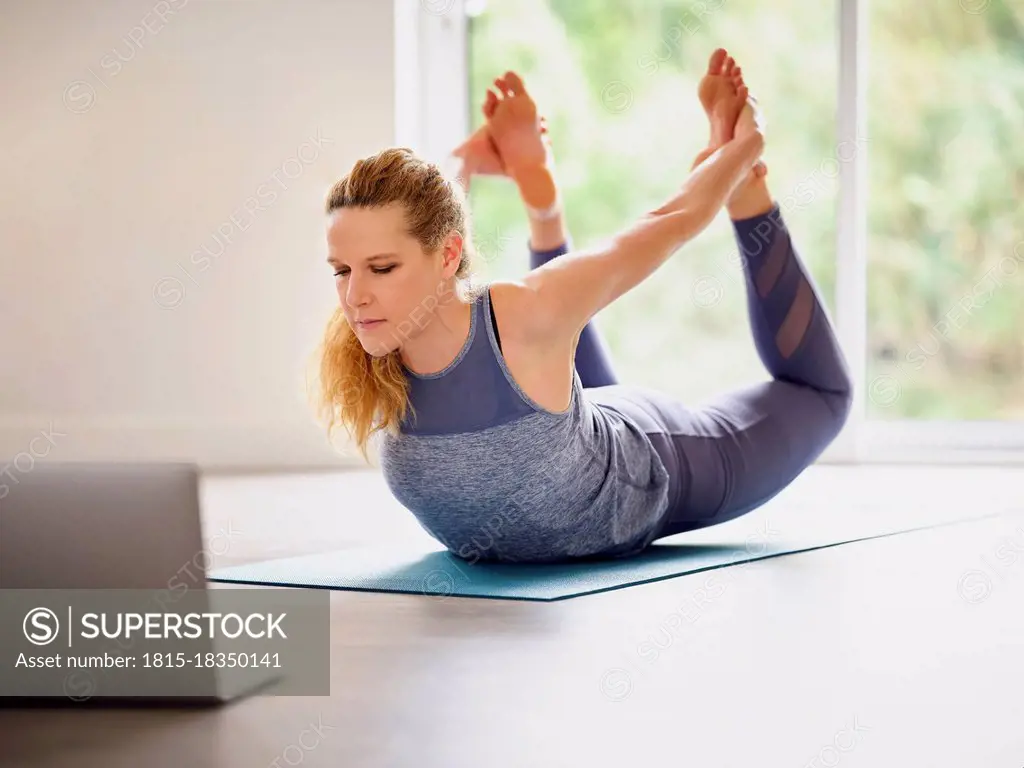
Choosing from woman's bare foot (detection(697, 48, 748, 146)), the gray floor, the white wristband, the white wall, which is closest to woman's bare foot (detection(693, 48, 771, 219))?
woman's bare foot (detection(697, 48, 748, 146))

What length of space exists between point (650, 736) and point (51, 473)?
0.60 metres

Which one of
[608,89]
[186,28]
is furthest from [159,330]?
[608,89]

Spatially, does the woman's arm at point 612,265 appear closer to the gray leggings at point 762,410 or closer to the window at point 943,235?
the gray leggings at point 762,410

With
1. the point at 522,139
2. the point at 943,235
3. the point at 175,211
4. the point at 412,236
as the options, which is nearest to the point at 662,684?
Result: the point at 412,236

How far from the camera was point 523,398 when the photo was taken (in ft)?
6.61

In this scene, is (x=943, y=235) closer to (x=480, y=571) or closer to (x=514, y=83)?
(x=514, y=83)

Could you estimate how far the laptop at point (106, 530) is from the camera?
1225 millimetres

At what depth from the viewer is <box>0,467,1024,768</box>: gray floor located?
116cm

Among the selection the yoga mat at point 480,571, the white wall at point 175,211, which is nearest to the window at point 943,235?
the white wall at point 175,211

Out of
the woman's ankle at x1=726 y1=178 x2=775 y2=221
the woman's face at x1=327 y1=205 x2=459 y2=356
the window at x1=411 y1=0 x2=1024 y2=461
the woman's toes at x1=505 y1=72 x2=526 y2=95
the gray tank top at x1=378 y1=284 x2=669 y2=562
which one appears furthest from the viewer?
the window at x1=411 y1=0 x2=1024 y2=461

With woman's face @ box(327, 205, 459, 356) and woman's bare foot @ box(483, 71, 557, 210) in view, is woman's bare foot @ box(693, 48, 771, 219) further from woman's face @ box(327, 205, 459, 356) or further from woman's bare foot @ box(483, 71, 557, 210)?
woman's face @ box(327, 205, 459, 356)

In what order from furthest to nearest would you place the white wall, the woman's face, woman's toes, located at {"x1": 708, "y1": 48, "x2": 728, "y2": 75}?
the white wall, woman's toes, located at {"x1": 708, "y1": 48, "x2": 728, "y2": 75}, the woman's face

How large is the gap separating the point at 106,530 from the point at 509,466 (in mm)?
882

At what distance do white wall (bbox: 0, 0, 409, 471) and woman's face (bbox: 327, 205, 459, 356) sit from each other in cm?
238
